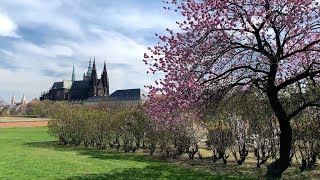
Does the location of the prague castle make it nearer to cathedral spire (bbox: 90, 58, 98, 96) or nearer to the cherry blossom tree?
cathedral spire (bbox: 90, 58, 98, 96)

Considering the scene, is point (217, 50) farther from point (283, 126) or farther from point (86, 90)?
point (86, 90)

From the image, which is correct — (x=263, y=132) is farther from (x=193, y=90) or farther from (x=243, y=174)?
(x=193, y=90)

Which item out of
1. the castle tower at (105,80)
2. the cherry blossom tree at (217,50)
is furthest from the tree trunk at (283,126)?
the castle tower at (105,80)

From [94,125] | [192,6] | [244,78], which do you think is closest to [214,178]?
[244,78]

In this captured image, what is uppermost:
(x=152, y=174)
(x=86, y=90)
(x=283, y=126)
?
(x=86, y=90)

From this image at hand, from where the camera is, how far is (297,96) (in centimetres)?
1614

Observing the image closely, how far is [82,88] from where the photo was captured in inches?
7047

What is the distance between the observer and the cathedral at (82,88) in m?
166

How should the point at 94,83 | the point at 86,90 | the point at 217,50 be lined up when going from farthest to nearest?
1. the point at 86,90
2. the point at 94,83
3. the point at 217,50

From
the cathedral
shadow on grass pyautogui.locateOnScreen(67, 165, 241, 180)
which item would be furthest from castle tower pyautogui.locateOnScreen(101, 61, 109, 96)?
shadow on grass pyautogui.locateOnScreen(67, 165, 241, 180)

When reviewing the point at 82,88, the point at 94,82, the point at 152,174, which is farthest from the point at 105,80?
the point at 152,174

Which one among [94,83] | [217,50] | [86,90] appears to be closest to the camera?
[217,50]

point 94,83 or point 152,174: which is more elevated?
point 94,83

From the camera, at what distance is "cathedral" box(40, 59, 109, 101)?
166m
